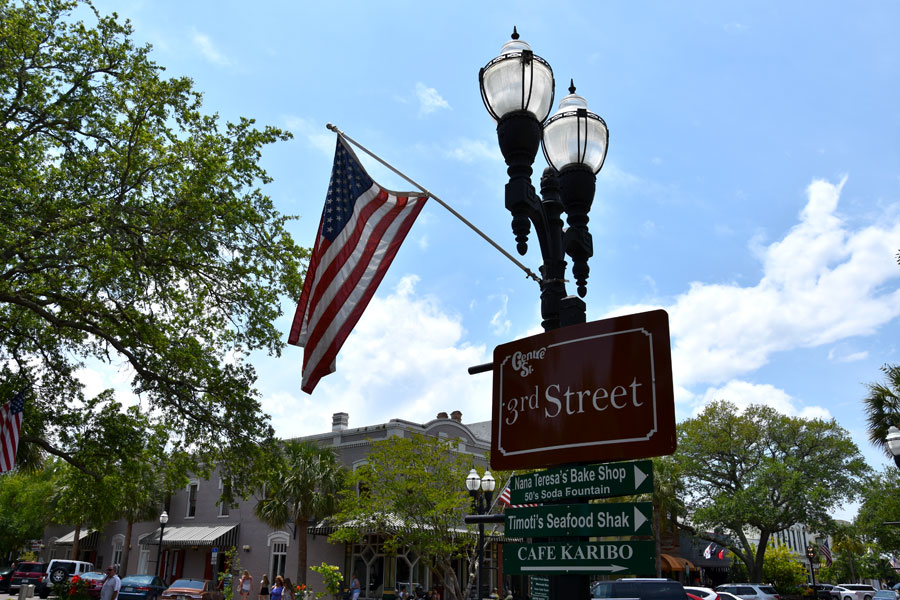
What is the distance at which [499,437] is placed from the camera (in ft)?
13.8

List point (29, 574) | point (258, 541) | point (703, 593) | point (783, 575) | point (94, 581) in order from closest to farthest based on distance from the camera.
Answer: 1. point (703, 593)
2. point (94, 581)
3. point (29, 574)
4. point (258, 541)
5. point (783, 575)

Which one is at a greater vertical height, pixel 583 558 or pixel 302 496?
pixel 302 496

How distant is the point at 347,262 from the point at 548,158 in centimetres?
254

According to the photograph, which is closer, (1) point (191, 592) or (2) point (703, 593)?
(2) point (703, 593)

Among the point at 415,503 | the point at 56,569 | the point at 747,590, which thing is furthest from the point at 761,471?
the point at 56,569

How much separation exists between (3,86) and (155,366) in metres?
6.59

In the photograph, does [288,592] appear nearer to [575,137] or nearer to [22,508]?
[575,137]

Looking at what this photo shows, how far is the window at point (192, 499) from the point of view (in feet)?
136

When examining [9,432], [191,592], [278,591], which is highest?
[9,432]

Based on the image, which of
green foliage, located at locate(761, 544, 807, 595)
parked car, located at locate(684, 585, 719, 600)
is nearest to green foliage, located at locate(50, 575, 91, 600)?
parked car, located at locate(684, 585, 719, 600)

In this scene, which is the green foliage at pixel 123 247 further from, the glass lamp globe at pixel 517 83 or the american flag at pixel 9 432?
the glass lamp globe at pixel 517 83

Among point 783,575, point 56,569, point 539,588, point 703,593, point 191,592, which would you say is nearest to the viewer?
point 539,588

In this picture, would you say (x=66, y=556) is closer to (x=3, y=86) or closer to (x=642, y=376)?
(x=3, y=86)

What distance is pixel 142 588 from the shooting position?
29703 millimetres
